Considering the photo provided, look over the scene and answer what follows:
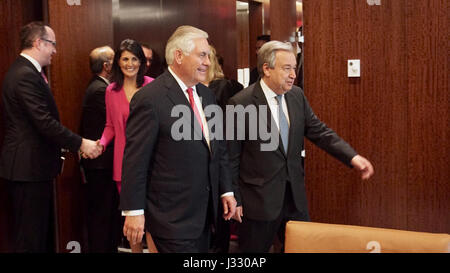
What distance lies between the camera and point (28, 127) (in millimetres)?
3363

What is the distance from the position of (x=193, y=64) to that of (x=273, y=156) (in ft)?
2.33

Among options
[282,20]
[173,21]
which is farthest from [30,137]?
[282,20]

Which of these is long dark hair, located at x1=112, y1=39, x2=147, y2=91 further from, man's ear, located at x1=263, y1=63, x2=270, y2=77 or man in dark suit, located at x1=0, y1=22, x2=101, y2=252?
man's ear, located at x1=263, y1=63, x2=270, y2=77

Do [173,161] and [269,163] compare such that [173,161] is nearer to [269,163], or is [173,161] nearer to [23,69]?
[269,163]

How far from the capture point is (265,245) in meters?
2.90

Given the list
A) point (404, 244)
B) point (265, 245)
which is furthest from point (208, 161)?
point (404, 244)

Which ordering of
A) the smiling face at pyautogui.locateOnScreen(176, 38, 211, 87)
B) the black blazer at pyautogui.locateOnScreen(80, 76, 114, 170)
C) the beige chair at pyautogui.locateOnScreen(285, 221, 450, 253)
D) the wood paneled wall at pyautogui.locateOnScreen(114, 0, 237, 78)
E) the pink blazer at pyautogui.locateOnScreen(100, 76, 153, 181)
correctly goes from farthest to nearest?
the wood paneled wall at pyautogui.locateOnScreen(114, 0, 237, 78), the black blazer at pyautogui.locateOnScreen(80, 76, 114, 170), the pink blazer at pyautogui.locateOnScreen(100, 76, 153, 181), the smiling face at pyautogui.locateOnScreen(176, 38, 211, 87), the beige chair at pyautogui.locateOnScreen(285, 221, 450, 253)

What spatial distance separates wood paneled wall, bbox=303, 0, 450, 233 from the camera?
3.30m

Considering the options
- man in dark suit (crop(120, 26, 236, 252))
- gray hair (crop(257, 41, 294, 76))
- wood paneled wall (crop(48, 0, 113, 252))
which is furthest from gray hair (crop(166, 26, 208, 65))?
wood paneled wall (crop(48, 0, 113, 252))

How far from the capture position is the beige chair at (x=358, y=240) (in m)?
1.47

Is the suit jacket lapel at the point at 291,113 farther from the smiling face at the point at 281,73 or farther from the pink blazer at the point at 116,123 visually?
the pink blazer at the point at 116,123

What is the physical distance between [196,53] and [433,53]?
5.35 ft

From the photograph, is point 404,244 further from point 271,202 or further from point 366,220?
point 366,220

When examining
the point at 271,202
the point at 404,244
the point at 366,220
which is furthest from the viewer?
the point at 366,220
